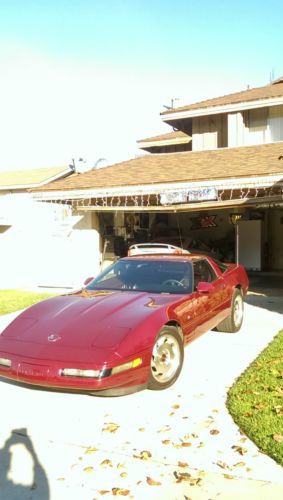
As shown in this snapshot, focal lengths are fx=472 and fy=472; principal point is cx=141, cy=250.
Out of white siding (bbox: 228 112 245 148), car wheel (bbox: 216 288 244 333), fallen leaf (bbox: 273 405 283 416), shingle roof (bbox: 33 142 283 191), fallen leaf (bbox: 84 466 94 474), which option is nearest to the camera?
fallen leaf (bbox: 84 466 94 474)

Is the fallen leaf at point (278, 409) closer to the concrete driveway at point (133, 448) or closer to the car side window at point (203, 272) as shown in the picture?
the concrete driveway at point (133, 448)

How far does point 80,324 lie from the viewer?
4.68 metres

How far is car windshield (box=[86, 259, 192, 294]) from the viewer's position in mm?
5863

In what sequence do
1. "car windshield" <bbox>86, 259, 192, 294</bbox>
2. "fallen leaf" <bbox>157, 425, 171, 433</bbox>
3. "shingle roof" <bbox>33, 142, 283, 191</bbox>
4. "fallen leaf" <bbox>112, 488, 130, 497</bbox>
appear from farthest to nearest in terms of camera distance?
1. "shingle roof" <bbox>33, 142, 283, 191</bbox>
2. "car windshield" <bbox>86, 259, 192, 294</bbox>
3. "fallen leaf" <bbox>157, 425, 171, 433</bbox>
4. "fallen leaf" <bbox>112, 488, 130, 497</bbox>

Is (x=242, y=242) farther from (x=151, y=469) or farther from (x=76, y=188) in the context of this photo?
(x=151, y=469)

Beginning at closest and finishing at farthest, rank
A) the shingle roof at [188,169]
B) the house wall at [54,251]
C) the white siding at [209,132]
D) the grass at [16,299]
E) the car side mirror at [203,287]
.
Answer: the car side mirror at [203,287] → the grass at [16,299] → the shingle roof at [188,169] → the house wall at [54,251] → the white siding at [209,132]

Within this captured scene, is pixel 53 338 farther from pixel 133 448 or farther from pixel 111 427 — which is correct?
pixel 133 448

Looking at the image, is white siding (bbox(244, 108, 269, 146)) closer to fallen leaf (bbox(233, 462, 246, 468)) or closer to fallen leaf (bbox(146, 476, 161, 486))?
fallen leaf (bbox(233, 462, 246, 468))

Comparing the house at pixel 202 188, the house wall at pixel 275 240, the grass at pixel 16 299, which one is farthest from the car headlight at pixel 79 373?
the house wall at pixel 275 240

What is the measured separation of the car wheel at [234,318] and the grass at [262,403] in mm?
1168

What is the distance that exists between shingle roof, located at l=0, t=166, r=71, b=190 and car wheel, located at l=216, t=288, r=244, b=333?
22.4m

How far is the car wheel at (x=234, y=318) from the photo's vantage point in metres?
7.14

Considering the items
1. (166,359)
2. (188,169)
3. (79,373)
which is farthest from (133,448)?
(188,169)

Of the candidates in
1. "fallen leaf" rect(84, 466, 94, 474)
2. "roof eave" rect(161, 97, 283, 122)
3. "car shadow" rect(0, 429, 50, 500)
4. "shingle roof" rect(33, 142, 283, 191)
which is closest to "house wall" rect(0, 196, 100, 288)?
"shingle roof" rect(33, 142, 283, 191)
